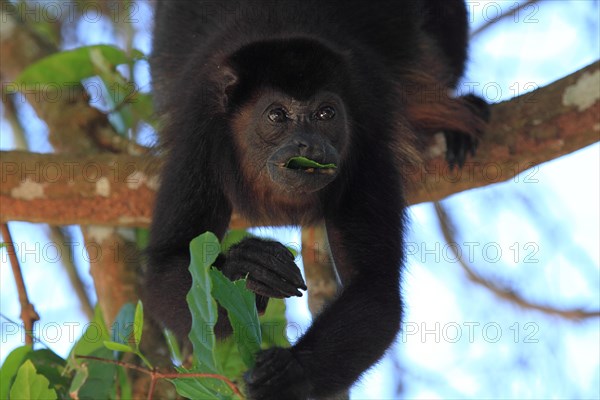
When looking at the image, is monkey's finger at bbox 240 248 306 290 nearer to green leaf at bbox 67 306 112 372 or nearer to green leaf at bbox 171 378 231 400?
green leaf at bbox 67 306 112 372

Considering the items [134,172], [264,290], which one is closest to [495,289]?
[134,172]

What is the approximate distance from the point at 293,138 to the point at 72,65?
6.22 feet

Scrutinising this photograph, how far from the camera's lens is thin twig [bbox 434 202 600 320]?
5.67 m

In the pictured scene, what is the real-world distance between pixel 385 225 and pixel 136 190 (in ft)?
4.87

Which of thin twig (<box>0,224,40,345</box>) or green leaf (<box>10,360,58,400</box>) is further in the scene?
thin twig (<box>0,224,40,345</box>)

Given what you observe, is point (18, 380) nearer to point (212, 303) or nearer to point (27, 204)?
point (212, 303)

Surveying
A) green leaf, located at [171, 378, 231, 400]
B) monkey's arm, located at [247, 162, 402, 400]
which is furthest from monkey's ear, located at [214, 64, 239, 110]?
green leaf, located at [171, 378, 231, 400]

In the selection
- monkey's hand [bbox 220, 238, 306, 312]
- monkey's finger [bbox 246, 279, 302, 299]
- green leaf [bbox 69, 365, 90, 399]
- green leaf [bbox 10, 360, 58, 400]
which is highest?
monkey's hand [bbox 220, 238, 306, 312]

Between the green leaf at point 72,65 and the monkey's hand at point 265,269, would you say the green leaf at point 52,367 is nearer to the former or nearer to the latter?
the monkey's hand at point 265,269

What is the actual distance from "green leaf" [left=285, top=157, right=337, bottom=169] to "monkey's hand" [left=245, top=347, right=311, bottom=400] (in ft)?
2.31

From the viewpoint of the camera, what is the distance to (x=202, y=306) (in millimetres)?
2291

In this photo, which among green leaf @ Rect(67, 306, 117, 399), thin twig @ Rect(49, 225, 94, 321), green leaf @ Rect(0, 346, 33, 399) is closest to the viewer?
green leaf @ Rect(0, 346, 33, 399)

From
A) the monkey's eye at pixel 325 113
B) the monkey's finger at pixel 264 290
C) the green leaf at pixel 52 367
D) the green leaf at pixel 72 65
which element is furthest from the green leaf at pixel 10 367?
the green leaf at pixel 72 65

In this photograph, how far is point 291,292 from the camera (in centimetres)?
319
